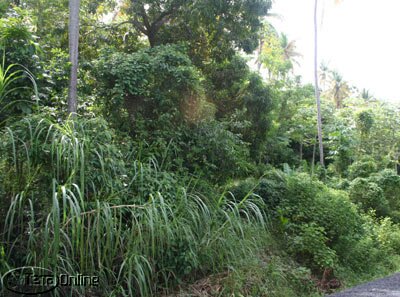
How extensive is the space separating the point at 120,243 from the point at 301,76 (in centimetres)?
2168

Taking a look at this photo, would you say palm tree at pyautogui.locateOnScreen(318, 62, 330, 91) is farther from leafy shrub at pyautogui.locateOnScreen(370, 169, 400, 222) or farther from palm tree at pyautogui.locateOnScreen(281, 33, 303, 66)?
leafy shrub at pyautogui.locateOnScreen(370, 169, 400, 222)

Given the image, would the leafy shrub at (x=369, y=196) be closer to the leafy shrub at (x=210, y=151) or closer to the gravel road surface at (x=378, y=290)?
the leafy shrub at (x=210, y=151)

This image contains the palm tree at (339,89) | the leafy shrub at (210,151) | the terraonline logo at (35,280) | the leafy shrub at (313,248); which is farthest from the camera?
the palm tree at (339,89)

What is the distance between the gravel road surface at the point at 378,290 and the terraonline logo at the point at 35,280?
3.31 meters

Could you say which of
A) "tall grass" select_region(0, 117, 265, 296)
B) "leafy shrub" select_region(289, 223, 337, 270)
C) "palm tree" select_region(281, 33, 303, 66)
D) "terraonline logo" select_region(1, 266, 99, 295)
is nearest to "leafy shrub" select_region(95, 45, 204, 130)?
"tall grass" select_region(0, 117, 265, 296)

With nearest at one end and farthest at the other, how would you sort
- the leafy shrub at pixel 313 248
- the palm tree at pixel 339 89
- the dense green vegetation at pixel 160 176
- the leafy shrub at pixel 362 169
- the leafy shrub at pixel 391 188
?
1. the dense green vegetation at pixel 160 176
2. the leafy shrub at pixel 313 248
3. the leafy shrub at pixel 391 188
4. the leafy shrub at pixel 362 169
5. the palm tree at pixel 339 89

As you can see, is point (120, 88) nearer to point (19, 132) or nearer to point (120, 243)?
point (19, 132)

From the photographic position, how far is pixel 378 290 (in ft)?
17.8

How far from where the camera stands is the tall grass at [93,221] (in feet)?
12.6

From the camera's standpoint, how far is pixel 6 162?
13.9 ft

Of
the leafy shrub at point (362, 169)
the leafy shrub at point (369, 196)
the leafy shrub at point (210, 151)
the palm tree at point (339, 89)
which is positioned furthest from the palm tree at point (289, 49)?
the leafy shrub at point (210, 151)

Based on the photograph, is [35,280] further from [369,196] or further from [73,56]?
[369,196]

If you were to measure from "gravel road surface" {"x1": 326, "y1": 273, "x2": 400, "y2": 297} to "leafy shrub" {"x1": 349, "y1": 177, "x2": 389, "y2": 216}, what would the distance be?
203 inches

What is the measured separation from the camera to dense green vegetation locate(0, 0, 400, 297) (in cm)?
410
